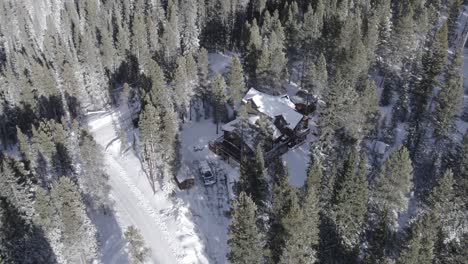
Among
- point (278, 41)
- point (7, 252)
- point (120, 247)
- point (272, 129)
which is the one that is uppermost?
point (278, 41)

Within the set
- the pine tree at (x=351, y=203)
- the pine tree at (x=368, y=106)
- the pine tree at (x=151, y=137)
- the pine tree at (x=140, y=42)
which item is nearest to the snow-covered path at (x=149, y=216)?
the pine tree at (x=151, y=137)

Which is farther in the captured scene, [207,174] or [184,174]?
[184,174]

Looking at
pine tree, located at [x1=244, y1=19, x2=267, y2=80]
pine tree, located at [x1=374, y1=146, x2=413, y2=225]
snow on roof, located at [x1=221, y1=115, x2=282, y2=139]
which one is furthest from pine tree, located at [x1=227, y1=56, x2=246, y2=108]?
pine tree, located at [x1=374, y1=146, x2=413, y2=225]

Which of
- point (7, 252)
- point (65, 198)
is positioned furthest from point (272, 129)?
point (7, 252)

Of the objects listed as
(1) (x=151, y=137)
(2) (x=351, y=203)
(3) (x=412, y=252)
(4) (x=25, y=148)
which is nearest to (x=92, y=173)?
(1) (x=151, y=137)

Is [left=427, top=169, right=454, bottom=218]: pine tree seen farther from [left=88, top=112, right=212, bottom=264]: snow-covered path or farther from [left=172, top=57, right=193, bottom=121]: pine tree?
[left=172, top=57, right=193, bottom=121]: pine tree

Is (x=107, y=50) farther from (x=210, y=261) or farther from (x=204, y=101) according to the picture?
(x=210, y=261)

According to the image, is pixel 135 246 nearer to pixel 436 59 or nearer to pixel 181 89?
pixel 181 89
